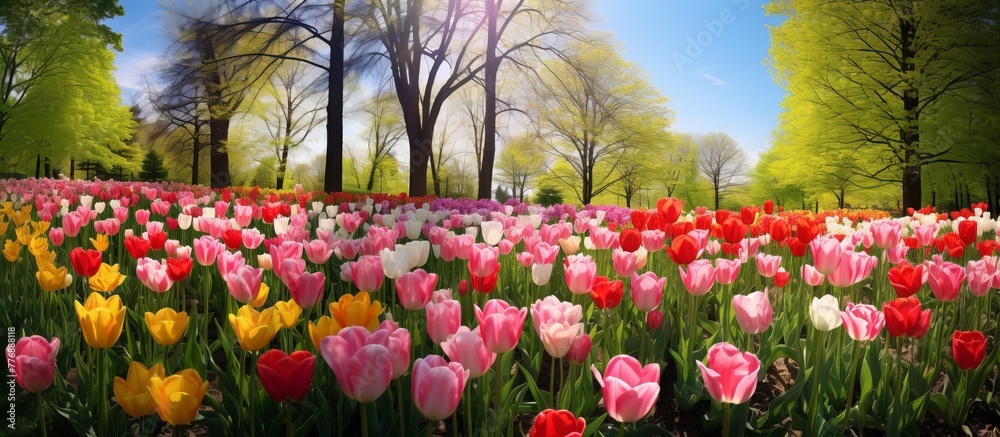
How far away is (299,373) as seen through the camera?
1109 millimetres

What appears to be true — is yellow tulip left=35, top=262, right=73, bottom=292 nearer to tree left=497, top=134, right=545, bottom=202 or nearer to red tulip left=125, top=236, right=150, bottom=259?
red tulip left=125, top=236, right=150, bottom=259

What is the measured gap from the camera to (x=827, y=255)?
2156 mm

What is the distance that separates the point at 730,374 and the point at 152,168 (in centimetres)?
5605

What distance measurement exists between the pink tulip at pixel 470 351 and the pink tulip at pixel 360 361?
168mm

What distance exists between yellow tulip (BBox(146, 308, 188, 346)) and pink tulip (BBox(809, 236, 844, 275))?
2.24 metres

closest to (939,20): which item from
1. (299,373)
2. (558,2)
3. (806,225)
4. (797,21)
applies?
(797,21)

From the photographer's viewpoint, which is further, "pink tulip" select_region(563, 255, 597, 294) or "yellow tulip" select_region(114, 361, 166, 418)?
"pink tulip" select_region(563, 255, 597, 294)

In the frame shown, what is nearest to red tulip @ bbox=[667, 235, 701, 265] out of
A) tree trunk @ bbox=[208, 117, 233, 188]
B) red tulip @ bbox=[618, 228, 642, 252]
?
red tulip @ bbox=[618, 228, 642, 252]

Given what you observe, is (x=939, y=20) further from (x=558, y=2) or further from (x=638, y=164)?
(x=638, y=164)

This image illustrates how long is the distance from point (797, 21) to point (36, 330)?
1993cm

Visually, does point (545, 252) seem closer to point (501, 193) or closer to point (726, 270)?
point (726, 270)

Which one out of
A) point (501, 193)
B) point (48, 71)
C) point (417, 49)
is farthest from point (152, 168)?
point (417, 49)

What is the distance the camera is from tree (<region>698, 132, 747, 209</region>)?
49.4 meters

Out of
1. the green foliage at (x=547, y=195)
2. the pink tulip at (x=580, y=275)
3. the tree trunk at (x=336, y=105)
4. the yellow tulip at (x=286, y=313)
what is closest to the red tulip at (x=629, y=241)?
the pink tulip at (x=580, y=275)
